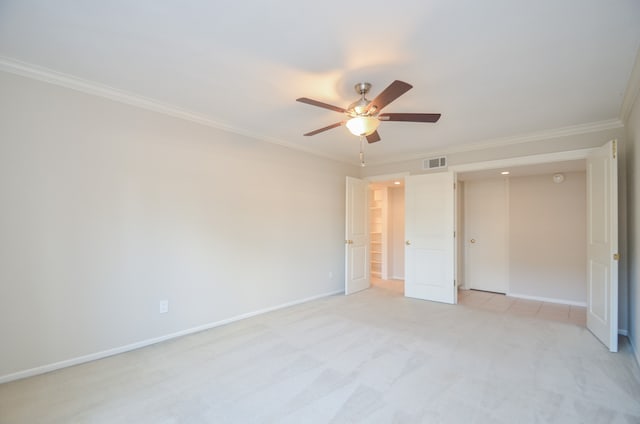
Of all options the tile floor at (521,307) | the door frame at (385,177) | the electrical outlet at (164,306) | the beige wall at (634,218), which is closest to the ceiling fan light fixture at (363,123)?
the beige wall at (634,218)

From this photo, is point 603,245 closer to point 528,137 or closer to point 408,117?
point 528,137

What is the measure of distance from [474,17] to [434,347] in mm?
2836

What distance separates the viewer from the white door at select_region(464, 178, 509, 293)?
5418 mm

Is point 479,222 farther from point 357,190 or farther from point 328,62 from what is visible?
point 328,62

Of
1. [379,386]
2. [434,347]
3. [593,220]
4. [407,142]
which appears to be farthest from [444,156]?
[379,386]

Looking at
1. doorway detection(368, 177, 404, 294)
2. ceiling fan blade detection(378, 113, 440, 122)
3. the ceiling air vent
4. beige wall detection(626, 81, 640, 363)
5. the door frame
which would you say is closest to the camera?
ceiling fan blade detection(378, 113, 440, 122)

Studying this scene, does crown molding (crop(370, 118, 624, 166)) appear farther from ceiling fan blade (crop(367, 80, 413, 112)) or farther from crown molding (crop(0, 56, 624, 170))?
ceiling fan blade (crop(367, 80, 413, 112))

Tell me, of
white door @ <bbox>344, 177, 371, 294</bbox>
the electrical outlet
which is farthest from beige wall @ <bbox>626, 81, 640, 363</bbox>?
the electrical outlet

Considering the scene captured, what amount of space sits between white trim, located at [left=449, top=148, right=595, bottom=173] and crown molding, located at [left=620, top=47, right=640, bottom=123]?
19.1 inches

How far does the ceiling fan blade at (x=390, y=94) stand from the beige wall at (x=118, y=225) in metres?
2.13

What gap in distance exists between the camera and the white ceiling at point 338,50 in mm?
1732

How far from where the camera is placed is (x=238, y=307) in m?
3.78

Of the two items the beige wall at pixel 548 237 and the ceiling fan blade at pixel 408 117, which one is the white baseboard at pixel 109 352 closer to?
the ceiling fan blade at pixel 408 117

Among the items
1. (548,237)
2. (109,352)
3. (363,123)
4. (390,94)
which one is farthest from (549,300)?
(109,352)
